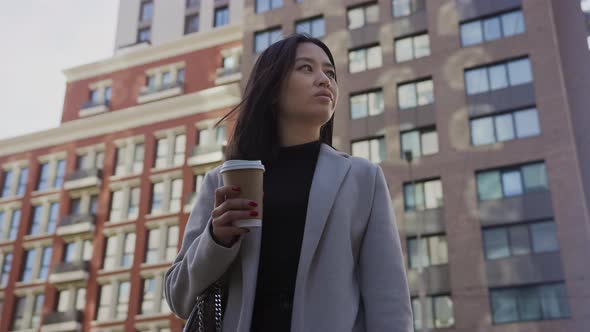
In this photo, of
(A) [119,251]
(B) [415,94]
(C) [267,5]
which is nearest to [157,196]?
(A) [119,251]

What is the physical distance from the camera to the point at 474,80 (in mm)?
33281

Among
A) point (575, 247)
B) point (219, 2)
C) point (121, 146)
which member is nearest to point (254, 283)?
point (575, 247)

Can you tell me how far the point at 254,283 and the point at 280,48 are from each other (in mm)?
1233

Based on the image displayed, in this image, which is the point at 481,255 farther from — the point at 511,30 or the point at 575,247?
the point at 511,30

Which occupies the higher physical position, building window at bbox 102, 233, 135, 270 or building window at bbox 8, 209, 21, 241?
building window at bbox 8, 209, 21, 241

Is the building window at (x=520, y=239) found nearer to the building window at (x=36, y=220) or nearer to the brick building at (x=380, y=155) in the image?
the brick building at (x=380, y=155)

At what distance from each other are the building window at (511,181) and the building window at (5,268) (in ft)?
95.7

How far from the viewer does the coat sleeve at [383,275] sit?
2.66 metres

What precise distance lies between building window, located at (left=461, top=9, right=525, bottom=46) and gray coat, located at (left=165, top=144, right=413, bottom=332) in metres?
32.4

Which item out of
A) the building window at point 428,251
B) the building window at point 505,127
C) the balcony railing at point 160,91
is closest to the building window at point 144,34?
the balcony railing at point 160,91

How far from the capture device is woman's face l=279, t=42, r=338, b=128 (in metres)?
3.19

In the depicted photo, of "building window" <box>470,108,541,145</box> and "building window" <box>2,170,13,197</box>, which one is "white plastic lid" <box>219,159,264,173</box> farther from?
"building window" <box>2,170,13,197</box>

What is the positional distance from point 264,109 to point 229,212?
92 centimetres

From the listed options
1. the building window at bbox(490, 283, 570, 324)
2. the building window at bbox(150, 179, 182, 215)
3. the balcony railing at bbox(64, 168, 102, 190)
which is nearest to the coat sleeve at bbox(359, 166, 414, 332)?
the building window at bbox(490, 283, 570, 324)
